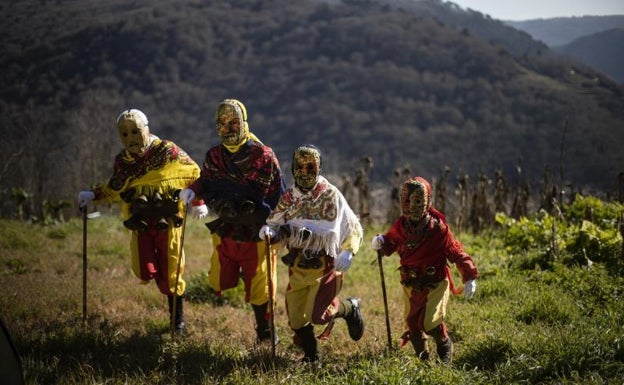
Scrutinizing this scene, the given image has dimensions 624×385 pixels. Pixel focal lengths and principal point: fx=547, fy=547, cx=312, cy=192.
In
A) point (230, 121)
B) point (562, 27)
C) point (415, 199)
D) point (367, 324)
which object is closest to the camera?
point (415, 199)

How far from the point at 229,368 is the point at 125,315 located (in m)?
2.20

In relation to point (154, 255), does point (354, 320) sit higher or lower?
lower

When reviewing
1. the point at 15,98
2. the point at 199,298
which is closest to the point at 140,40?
the point at 15,98

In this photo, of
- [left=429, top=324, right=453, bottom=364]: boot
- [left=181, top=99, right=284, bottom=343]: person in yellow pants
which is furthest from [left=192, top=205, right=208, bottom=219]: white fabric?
[left=429, top=324, right=453, bottom=364]: boot

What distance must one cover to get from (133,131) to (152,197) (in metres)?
0.69

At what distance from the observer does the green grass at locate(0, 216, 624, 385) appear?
406 centimetres

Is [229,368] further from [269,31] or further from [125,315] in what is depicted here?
[269,31]

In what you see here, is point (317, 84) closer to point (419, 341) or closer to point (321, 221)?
point (321, 221)

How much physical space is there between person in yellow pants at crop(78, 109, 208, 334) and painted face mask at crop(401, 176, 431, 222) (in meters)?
2.25

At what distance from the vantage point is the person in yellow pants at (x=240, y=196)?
17.0 ft

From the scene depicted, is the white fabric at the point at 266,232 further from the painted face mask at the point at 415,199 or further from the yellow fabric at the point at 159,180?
the yellow fabric at the point at 159,180

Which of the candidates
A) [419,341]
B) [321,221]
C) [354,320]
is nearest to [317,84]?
[354,320]

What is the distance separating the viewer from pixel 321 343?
5449 millimetres

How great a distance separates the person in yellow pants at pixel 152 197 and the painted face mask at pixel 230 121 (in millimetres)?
777
